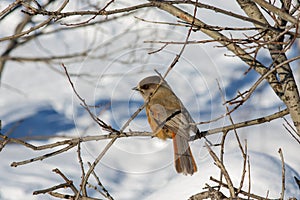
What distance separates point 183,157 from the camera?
2.63 m

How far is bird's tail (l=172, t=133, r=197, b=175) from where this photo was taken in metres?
2.60

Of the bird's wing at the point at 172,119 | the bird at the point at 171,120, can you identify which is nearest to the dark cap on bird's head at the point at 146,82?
the bird at the point at 171,120

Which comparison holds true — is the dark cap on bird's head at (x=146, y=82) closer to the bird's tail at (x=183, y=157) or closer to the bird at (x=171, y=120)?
the bird at (x=171, y=120)

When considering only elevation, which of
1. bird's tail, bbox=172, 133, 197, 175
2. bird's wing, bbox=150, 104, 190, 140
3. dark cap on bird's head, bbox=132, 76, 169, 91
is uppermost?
dark cap on bird's head, bbox=132, 76, 169, 91

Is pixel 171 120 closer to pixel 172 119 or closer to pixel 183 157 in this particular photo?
pixel 172 119

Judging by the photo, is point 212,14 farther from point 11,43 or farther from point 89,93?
point 89,93

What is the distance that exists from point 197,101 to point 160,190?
188 centimetres

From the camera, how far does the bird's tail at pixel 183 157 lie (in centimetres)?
Result: 260

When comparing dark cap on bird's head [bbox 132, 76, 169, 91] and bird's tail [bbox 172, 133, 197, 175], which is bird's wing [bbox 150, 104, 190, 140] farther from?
dark cap on bird's head [bbox 132, 76, 169, 91]

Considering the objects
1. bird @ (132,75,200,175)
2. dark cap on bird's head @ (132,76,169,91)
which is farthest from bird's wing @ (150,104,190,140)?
dark cap on bird's head @ (132,76,169,91)

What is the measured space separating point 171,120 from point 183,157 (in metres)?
0.27

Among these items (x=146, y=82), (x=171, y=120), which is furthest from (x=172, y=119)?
(x=146, y=82)

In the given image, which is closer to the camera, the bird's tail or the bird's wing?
the bird's tail

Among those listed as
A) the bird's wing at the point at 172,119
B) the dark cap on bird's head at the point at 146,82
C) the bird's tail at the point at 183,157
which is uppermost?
the dark cap on bird's head at the point at 146,82
